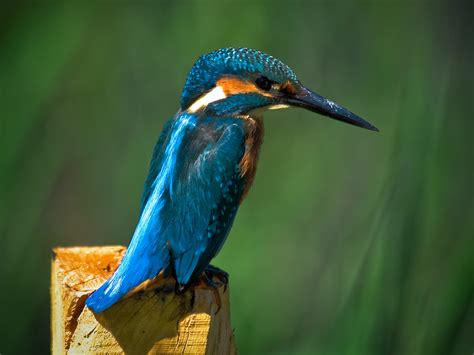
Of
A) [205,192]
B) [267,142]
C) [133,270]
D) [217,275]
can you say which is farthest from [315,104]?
[267,142]

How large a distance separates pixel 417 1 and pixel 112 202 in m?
1.53

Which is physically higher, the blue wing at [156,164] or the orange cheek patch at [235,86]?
the orange cheek patch at [235,86]

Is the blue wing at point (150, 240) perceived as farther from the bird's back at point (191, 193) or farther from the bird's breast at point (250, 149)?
the bird's breast at point (250, 149)

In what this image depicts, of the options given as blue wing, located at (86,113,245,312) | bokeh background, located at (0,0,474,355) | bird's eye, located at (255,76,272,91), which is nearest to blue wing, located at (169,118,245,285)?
blue wing, located at (86,113,245,312)

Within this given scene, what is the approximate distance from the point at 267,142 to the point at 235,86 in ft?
4.50

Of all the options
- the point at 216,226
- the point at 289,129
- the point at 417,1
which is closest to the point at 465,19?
the point at 417,1

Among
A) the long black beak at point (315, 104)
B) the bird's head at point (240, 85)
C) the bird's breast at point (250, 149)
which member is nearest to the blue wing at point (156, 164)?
the bird's head at point (240, 85)

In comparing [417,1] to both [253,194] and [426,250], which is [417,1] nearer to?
[253,194]

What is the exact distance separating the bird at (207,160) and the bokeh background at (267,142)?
1.55ft

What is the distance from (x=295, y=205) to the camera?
128 inches

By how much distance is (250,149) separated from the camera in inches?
84.9

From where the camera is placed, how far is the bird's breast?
84.0 inches

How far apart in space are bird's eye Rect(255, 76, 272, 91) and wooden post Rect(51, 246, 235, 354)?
62cm

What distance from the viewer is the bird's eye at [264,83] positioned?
213 centimetres
